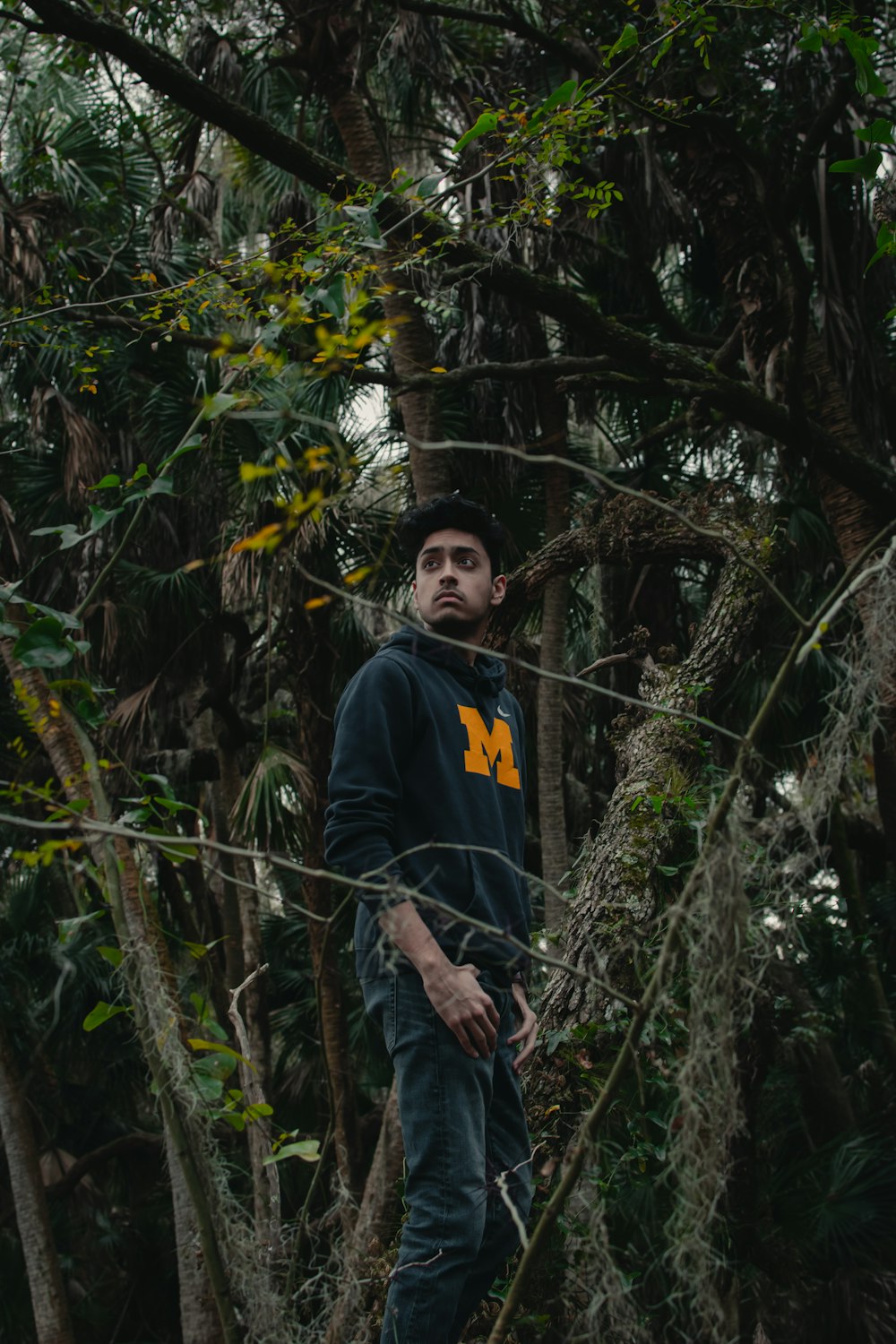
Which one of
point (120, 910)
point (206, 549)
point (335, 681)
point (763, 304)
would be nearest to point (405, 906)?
point (120, 910)

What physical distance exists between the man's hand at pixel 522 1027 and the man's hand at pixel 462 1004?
12.9 inches

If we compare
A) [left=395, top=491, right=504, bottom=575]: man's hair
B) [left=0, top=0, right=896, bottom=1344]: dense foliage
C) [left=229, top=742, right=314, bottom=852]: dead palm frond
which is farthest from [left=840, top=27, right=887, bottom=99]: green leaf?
[left=229, top=742, right=314, bottom=852]: dead palm frond

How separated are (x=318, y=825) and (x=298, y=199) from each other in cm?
416

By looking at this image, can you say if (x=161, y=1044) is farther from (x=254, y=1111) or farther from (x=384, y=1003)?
(x=384, y=1003)

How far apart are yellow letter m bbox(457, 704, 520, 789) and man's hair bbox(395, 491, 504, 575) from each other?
0.41 meters

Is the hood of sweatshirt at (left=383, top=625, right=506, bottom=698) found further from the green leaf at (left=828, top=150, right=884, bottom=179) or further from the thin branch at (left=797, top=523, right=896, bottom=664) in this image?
the green leaf at (left=828, top=150, right=884, bottom=179)

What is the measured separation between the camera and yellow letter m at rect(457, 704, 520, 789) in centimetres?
260

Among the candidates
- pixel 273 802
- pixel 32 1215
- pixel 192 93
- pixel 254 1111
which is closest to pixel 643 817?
pixel 254 1111

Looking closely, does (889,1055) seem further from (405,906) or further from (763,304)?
(405,906)

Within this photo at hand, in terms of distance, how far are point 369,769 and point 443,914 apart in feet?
1.54

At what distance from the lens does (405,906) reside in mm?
2180

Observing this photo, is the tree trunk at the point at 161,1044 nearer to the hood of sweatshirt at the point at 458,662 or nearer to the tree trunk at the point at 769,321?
the hood of sweatshirt at the point at 458,662

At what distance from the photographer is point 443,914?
6.47 ft

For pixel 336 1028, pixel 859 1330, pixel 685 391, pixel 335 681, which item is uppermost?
pixel 685 391
